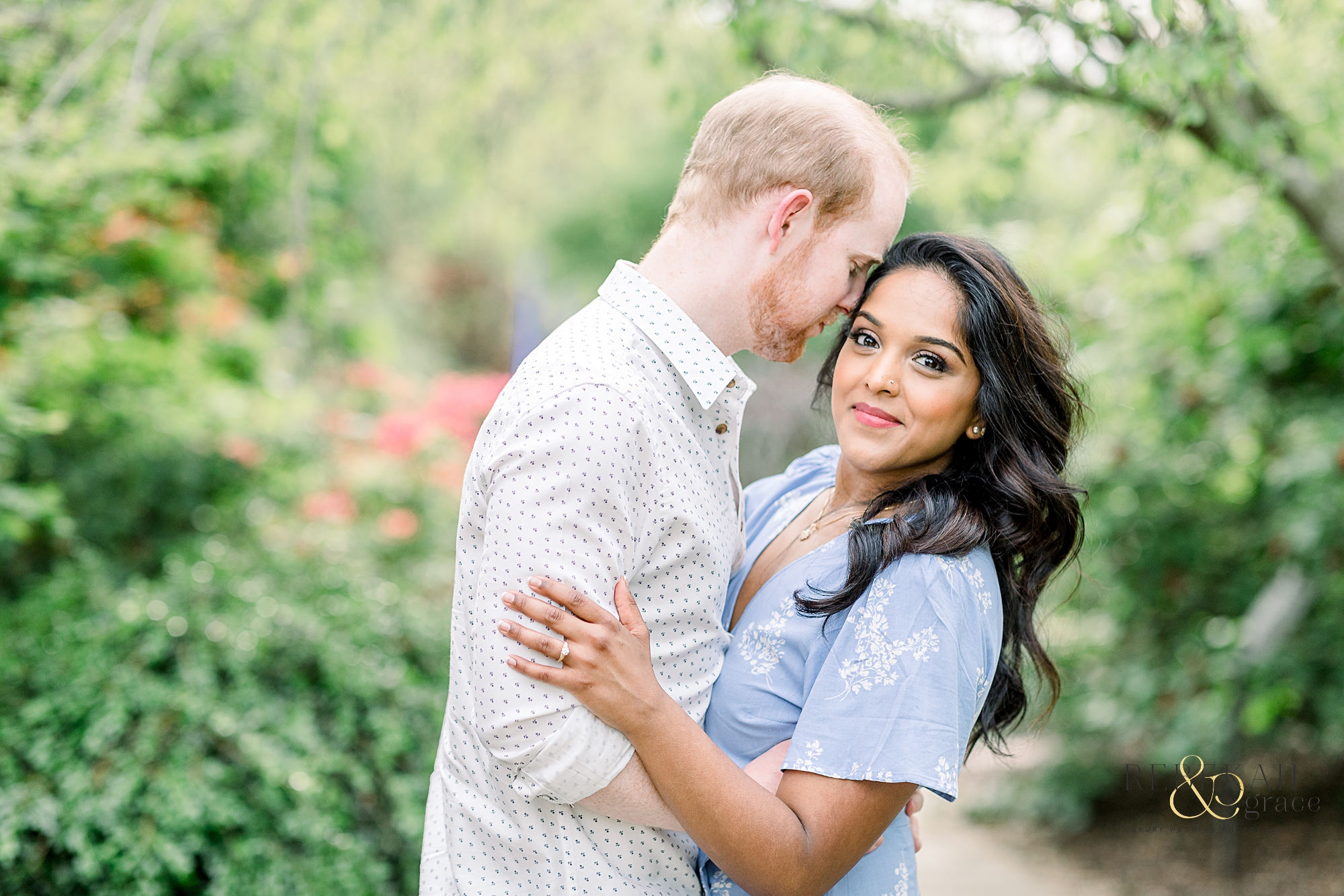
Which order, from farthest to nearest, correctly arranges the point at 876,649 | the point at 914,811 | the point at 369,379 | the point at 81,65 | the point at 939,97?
1. the point at 369,379
2. the point at 939,97
3. the point at 81,65
4. the point at 914,811
5. the point at 876,649

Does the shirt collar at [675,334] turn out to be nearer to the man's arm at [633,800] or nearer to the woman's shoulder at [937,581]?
the woman's shoulder at [937,581]

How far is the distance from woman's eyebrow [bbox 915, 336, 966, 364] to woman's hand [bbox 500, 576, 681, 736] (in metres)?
0.74

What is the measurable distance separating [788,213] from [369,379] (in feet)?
15.6

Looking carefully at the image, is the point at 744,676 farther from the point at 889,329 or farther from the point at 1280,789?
the point at 1280,789

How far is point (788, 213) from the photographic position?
1566 millimetres

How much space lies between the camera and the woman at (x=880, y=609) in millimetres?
1365

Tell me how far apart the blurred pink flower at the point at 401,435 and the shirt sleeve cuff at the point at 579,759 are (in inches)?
163

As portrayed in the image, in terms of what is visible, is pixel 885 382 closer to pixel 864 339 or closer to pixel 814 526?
pixel 864 339

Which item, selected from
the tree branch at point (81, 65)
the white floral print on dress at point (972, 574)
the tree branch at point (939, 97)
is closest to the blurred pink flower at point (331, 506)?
the tree branch at point (81, 65)

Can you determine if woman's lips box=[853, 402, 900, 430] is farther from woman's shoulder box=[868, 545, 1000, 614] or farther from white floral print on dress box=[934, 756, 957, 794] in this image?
white floral print on dress box=[934, 756, 957, 794]

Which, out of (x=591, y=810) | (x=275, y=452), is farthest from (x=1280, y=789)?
(x=275, y=452)

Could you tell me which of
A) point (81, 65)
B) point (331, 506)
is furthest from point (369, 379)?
point (81, 65)

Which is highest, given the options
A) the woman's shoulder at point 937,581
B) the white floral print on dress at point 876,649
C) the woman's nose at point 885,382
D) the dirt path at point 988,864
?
the woman's nose at point 885,382

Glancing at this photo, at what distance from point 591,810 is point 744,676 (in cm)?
35
